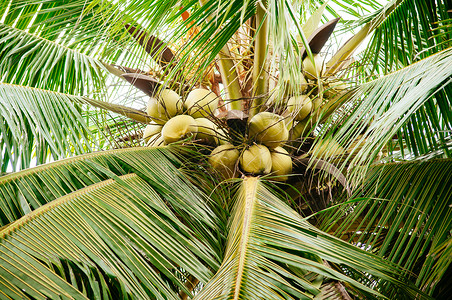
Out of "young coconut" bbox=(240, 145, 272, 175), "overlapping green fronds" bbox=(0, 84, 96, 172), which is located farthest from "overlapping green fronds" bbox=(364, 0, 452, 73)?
"overlapping green fronds" bbox=(0, 84, 96, 172)

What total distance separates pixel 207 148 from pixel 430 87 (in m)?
0.95

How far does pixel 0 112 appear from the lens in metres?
1.64

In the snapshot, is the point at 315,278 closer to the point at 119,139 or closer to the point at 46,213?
the point at 46,213

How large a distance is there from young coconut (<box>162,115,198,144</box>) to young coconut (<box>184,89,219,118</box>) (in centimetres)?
8

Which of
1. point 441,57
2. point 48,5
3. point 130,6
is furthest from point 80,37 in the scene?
point 441,57

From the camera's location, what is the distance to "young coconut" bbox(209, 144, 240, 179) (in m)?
1.73

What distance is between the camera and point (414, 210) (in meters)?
1.45

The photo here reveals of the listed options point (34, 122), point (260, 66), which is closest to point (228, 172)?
point (260, 66)

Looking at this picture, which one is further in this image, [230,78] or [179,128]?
[230,78]

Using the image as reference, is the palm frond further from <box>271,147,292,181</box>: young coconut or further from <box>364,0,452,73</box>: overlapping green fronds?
<box>364,0,452,73</box>: overlapping green fronds

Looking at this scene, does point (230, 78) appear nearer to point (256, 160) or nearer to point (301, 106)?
point (301, 106)

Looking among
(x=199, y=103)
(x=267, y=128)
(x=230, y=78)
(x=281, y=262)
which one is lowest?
(x=281, y=262)

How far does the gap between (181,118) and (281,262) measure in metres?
0.90

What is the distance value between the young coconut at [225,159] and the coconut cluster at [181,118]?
0.06 meters
